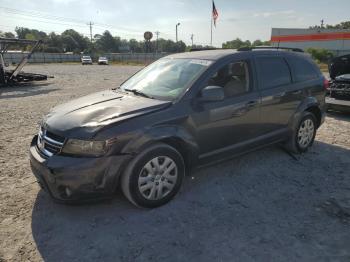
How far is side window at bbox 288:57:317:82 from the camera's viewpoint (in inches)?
211

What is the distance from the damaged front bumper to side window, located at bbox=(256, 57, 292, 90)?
245 centimetres

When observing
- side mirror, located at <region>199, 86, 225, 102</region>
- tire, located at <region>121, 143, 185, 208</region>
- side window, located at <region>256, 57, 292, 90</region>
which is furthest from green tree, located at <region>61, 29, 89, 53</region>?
tire, located at <region>121, 143, 185, 208</region>

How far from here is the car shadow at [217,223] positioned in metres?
3.02

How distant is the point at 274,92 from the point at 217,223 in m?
2.34

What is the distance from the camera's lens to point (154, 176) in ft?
12.1

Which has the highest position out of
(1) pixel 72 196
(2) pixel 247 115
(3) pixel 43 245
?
(2) pixel 247 115

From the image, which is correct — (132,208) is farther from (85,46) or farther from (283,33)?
(85,46)

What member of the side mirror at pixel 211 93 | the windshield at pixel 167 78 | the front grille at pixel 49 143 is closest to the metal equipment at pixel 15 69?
the windshield at pixel 167 78

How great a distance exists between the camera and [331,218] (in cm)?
360

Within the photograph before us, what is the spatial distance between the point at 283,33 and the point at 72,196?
60.6 m

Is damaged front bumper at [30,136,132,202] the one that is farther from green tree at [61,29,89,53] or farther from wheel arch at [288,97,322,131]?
green tree at [61,29,89,53]

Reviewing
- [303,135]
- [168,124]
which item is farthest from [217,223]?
[303,135]

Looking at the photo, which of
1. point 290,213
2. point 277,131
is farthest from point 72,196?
point 277,131

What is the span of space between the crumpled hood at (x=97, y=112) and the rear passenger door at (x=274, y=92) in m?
1.67
